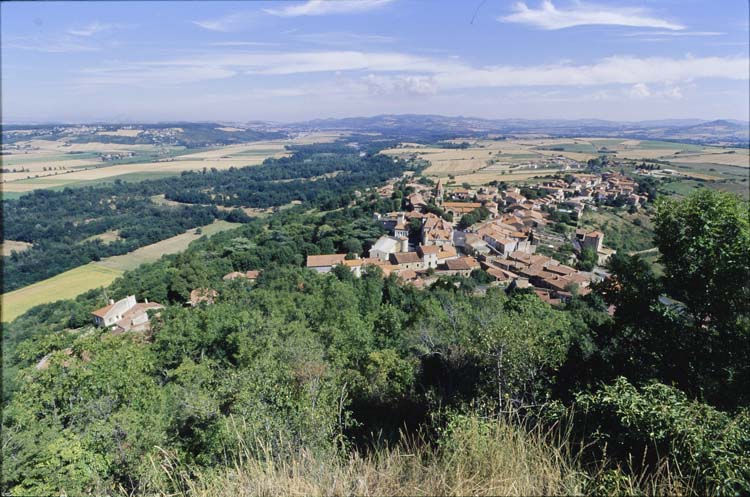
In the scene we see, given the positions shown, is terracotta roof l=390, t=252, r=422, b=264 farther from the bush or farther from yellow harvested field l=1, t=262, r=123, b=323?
the bush

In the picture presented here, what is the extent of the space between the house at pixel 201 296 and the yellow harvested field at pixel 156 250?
21.4 metres

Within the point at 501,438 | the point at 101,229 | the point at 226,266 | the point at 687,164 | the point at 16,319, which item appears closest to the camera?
the point at 501,438

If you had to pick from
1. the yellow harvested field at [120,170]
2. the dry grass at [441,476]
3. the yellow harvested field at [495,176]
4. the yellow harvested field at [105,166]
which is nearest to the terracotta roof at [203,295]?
the dry grass at [441,476]

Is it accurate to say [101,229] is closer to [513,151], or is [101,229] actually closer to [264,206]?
[264,206]

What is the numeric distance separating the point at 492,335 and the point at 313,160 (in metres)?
145

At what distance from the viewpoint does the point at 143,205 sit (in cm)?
7912

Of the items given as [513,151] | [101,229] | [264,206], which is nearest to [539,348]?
[101,229]

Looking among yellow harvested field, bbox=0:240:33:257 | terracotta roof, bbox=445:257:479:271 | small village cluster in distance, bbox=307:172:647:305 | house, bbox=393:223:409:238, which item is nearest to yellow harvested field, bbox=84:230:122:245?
yellow harvested field, bbox=0:240:33:257

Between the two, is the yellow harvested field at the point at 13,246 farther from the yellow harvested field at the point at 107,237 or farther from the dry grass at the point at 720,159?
the dry grass at the point at 720,159

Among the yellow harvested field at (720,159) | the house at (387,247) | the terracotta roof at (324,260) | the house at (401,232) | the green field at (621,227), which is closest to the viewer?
the terracotta roof at (324,260)

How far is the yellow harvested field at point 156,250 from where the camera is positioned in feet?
157

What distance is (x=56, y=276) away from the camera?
4369 cm

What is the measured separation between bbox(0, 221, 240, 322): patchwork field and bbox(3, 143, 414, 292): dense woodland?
2.08 m

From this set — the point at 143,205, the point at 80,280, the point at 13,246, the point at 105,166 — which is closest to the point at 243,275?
the point at 80,280
